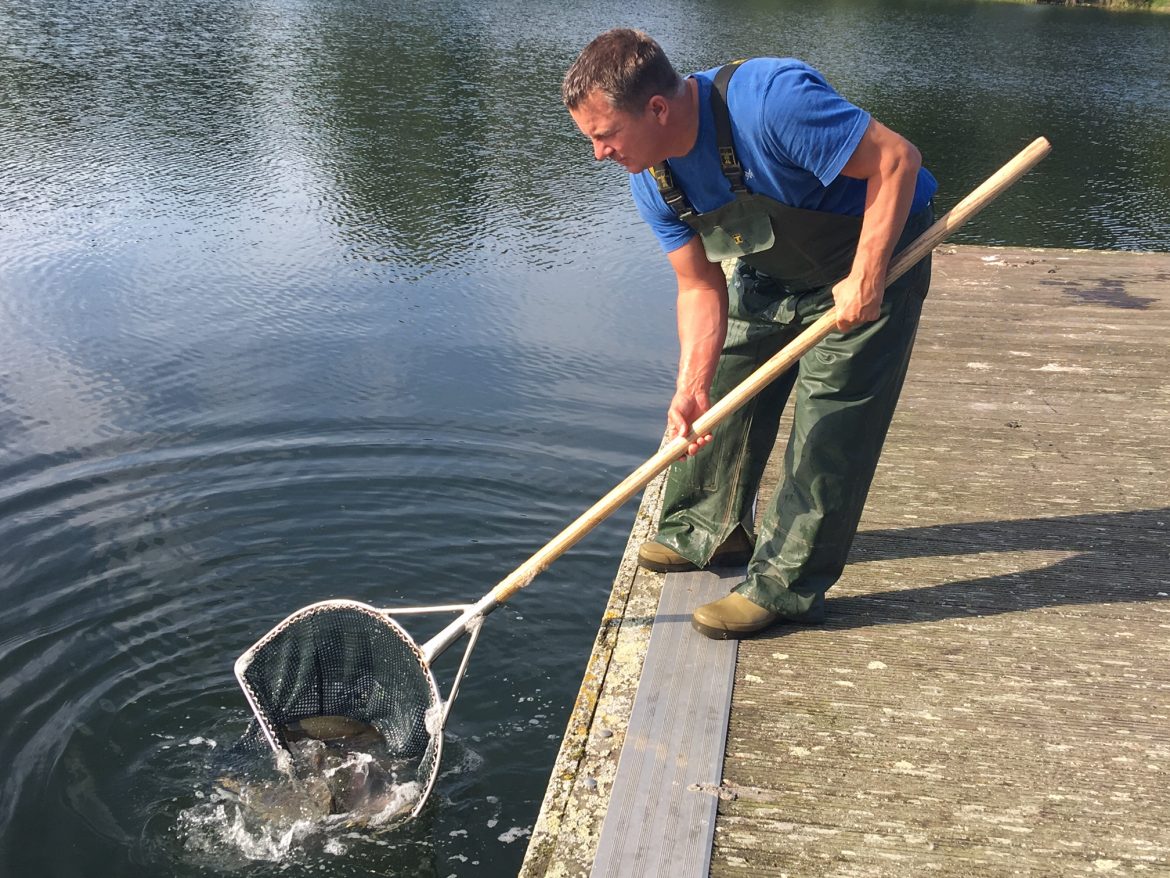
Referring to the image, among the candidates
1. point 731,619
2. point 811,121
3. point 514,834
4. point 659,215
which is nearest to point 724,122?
point 811,121

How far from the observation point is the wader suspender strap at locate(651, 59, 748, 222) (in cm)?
328

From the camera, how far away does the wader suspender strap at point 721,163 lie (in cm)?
328

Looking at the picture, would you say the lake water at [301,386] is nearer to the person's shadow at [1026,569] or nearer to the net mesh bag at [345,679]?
the net mesh bag at [345,679]

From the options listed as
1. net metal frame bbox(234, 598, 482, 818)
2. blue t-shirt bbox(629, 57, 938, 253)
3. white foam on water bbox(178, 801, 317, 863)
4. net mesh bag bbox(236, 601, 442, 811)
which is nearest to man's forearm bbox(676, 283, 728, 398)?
blue t-shirt bbox(629, 57, 938, 253)

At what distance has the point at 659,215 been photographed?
11.8 feet

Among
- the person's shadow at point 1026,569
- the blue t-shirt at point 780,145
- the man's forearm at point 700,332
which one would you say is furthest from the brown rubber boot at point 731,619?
the blue t-shirt at point 780,145

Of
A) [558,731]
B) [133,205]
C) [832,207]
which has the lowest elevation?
[558,731]

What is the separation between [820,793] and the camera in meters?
3.05

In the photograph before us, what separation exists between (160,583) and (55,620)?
1.59 feet

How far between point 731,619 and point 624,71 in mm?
1739

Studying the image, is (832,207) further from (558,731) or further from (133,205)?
(133,205)

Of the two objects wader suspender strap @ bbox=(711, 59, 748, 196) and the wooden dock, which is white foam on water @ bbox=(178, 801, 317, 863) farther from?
wader suspender strap @ bbox=(711, 59, 748, 196)

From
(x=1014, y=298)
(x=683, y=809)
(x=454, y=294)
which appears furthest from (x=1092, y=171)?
(x=683, y=809)

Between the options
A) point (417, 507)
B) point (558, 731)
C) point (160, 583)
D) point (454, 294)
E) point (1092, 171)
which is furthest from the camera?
point (1092, 171)
